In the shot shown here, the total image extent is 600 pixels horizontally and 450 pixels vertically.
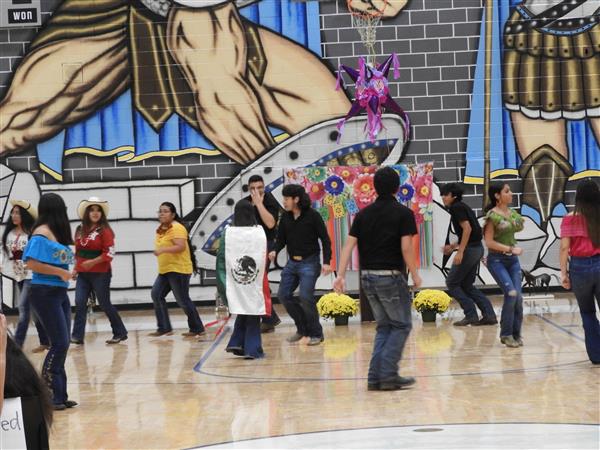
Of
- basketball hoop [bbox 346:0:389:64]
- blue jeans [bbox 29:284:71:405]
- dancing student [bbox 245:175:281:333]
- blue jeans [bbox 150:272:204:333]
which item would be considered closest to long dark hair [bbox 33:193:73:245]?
blue jeans [bbox 29:284:71:405]

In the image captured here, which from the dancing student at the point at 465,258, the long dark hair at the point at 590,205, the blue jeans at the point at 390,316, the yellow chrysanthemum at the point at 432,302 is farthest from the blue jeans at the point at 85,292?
the long dark hair at the point at 590,205

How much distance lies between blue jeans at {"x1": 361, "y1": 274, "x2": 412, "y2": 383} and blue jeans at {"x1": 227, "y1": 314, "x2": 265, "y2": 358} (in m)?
2.34

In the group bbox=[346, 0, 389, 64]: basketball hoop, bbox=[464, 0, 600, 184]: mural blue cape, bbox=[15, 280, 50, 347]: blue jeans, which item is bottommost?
bbox=[15, 280, 50, 347]: blue jeans

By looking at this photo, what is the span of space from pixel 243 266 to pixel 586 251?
11.0ft

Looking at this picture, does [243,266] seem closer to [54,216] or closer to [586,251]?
[54,216]

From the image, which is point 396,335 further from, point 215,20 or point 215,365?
point 215,20

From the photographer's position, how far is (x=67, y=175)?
1825 cm

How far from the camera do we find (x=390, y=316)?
931 cm

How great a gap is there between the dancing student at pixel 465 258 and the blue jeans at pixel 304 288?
196 cm

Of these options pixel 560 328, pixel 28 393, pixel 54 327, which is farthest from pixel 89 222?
pixel 28 393

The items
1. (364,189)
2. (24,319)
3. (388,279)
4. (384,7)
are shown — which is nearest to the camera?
(388,279)

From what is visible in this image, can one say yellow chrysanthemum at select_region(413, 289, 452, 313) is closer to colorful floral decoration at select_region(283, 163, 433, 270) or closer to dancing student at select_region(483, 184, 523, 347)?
colorful floral decoration at select_region(283, 163, 433, 270)

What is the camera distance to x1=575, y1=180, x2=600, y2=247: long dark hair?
32.2 ft

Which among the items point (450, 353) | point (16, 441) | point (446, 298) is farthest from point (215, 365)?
point (16, 441)
